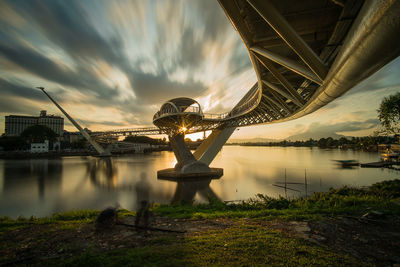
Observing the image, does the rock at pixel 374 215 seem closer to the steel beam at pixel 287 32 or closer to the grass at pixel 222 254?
the grass at pixel 222 254

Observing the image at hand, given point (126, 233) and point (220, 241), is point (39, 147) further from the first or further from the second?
point (220, 241)

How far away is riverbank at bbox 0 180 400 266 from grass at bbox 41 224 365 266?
0.02 meters

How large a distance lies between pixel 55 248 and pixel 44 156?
2982 inches

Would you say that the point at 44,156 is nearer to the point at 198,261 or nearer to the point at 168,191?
the point at 168,191

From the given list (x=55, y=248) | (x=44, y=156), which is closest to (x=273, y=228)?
(x=55, y=248)

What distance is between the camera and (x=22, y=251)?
13.0ft

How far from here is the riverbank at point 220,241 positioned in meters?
3.35

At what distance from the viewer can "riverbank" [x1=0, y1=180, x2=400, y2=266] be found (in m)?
3.35

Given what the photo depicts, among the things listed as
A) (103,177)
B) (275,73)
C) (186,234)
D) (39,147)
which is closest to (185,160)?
(103,177)

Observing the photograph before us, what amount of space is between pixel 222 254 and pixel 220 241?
25.5 inches

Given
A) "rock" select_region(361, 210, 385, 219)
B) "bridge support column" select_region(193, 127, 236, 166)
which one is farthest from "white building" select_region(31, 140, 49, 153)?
"rock" select_region(361, 210, 385, 219)

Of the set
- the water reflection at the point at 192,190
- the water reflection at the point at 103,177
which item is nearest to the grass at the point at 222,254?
the water reflection at the point at 192,190

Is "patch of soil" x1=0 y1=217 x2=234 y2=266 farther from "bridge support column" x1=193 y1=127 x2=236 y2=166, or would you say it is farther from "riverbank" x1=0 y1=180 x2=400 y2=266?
"bridge support column" x1=193 y1=127 x2=236 y2=166

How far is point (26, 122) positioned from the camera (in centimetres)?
12725
